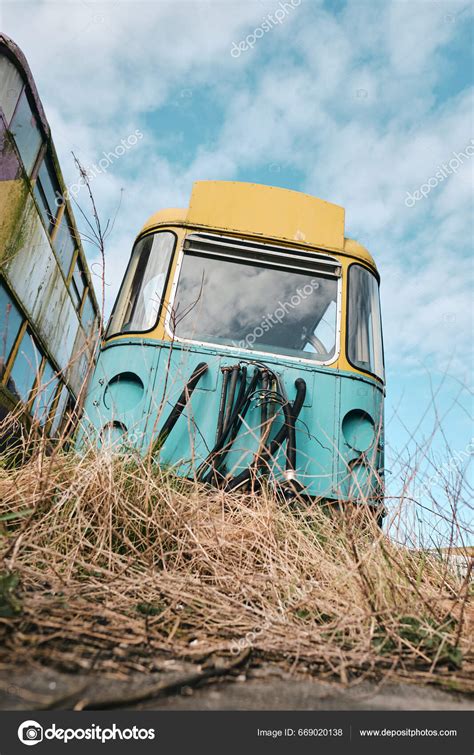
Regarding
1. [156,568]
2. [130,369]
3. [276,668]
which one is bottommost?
[276,668]

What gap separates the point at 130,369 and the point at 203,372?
43 cm

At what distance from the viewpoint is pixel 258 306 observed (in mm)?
3391

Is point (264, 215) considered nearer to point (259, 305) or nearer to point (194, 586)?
point (259, 305)

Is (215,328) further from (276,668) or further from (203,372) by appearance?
(276,668)

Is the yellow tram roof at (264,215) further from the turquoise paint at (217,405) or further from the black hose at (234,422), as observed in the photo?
the black hose at (234,422)

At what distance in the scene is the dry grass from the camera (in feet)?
4.05

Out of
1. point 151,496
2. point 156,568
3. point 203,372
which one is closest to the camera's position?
point 156,568

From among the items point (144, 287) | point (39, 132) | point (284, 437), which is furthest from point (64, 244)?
point (284, 437)

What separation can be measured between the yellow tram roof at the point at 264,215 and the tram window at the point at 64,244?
160 cm

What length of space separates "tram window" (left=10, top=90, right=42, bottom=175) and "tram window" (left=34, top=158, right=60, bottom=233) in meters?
0.19

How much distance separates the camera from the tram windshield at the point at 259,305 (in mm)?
3291

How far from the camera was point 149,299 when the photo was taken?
3350 millimetres
